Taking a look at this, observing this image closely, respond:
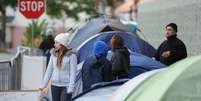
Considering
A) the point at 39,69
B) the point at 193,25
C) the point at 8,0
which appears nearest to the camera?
the point at 39,69

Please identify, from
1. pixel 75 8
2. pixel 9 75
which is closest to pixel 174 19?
pixel 9 75

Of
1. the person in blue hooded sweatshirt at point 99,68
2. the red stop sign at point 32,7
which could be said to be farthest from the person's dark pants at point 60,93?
the red stop sign at point 32,7

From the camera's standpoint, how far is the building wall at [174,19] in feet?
55.4

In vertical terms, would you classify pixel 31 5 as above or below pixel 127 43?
above

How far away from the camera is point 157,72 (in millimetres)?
6879

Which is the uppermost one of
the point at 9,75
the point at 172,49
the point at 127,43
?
the point at 172,49

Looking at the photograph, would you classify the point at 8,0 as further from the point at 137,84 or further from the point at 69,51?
the point at 137,84

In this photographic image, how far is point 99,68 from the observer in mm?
13023

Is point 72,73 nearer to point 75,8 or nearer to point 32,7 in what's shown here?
point 32,7

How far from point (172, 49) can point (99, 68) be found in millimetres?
1564

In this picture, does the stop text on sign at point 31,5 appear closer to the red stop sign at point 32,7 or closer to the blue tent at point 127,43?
the red stop sign at point 32,7

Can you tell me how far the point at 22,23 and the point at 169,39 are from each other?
56892 mm

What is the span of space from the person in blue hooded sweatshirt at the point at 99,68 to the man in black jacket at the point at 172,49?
135cm

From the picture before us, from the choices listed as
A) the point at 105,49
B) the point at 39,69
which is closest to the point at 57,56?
the point at 105,49
